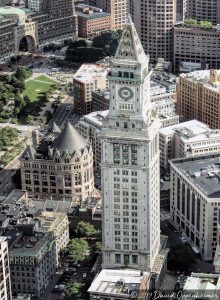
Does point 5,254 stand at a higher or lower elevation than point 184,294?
higher

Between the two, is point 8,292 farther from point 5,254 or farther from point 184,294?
point 184,294

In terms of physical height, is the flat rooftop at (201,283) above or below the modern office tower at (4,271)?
below

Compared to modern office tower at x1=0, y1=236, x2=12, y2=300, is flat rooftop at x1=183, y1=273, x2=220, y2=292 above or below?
below

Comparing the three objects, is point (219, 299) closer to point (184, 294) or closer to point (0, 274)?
point (184, 294)

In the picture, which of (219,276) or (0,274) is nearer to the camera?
(0,274)

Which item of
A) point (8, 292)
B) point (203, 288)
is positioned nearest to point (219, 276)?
point (203, 288)

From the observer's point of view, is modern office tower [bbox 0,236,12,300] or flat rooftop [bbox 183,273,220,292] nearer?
modern office tower [bbox 0,236,12,300]

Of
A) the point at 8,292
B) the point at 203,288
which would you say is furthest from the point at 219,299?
the point at 8,292

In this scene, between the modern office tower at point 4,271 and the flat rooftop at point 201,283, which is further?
the flat rooftop at point 201,283

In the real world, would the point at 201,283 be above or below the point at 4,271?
below

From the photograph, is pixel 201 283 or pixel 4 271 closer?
pixel 4 271
